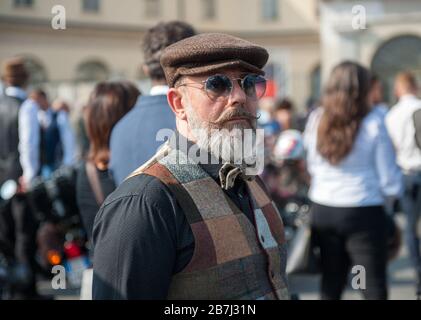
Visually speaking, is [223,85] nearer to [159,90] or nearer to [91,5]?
[159,90]

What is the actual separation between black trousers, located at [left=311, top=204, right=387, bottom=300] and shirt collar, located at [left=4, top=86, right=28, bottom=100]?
125 inches

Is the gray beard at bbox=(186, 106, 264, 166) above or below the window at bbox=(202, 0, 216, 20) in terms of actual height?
below

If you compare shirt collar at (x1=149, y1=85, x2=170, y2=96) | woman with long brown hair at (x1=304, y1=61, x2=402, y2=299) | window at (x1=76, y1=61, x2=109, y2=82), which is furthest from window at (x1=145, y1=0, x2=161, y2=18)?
shirt collar at (x1=149, y1=85, x2=170, y2=96)

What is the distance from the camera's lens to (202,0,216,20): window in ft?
129

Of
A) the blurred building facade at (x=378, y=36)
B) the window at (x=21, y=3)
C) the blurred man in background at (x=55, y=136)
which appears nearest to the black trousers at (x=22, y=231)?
the blurred man in background at (x=55, y=136)

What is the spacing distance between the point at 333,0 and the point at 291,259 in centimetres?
2313

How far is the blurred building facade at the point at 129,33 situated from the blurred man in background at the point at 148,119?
26188 mm

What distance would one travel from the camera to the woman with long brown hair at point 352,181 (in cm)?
431

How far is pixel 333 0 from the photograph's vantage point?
26.5m

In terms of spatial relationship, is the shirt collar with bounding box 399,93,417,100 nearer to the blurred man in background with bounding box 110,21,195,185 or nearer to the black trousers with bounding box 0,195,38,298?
the black trousers with bounding box 0,195,38,298

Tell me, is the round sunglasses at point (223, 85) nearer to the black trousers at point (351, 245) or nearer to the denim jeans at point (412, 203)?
the black trousers at point (351, 245)

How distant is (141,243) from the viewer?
1897mm

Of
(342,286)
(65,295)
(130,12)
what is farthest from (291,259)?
(130,12)

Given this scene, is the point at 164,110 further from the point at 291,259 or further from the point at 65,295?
the point at 65,295
